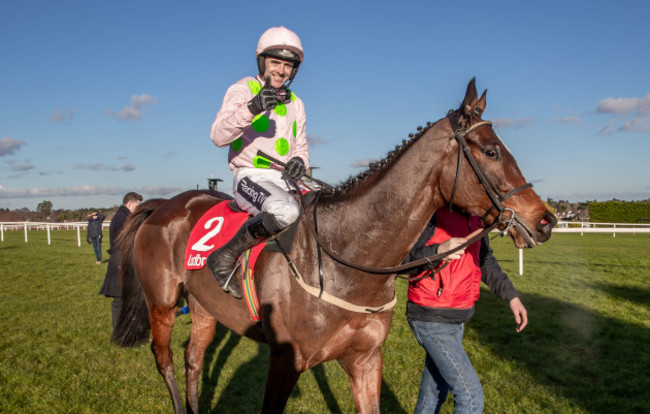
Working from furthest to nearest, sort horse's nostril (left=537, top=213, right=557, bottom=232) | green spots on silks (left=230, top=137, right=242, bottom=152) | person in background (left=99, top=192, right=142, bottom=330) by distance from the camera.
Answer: person in background (left=99, top=192, right=142, bottom=330)
green spots on silks (left=230, top=137, right=242, bottom=152)
horse's nostril (left=537, top=213, right=557, bottom=232)

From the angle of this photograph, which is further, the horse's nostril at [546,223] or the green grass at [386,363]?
the green grass at [386,363]

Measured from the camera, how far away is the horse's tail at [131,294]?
4887 mm

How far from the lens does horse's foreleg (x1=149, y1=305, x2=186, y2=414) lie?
13.9 ft

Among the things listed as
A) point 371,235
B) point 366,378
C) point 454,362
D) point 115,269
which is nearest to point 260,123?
point 371,235

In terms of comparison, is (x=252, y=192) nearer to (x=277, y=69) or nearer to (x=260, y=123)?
(x=260, y=123)

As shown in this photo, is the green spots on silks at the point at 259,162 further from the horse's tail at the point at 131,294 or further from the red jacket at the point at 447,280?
the horse's tail at the point at 131,294

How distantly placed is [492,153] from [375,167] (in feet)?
2.19

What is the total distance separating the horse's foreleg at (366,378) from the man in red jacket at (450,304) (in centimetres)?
32

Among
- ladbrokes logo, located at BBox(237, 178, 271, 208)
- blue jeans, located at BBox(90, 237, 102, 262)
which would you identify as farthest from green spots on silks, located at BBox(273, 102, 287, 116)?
blue jeans, located at BBox(90, 237, 102, 262)

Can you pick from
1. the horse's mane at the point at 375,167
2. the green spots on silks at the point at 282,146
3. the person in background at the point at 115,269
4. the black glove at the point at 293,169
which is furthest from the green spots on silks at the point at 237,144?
the person in background at the point at 115,269

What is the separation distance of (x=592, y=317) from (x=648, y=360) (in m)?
2.09

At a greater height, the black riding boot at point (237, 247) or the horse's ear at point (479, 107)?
the horse's ear at point (479, 107)

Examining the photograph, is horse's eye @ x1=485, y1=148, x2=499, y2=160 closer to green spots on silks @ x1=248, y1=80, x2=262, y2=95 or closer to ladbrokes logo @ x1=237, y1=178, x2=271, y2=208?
ladbrokes logo @ x1=237, y1=178, x2=271, y2=208

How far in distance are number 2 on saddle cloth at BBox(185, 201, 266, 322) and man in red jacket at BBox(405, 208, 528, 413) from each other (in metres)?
0.99
